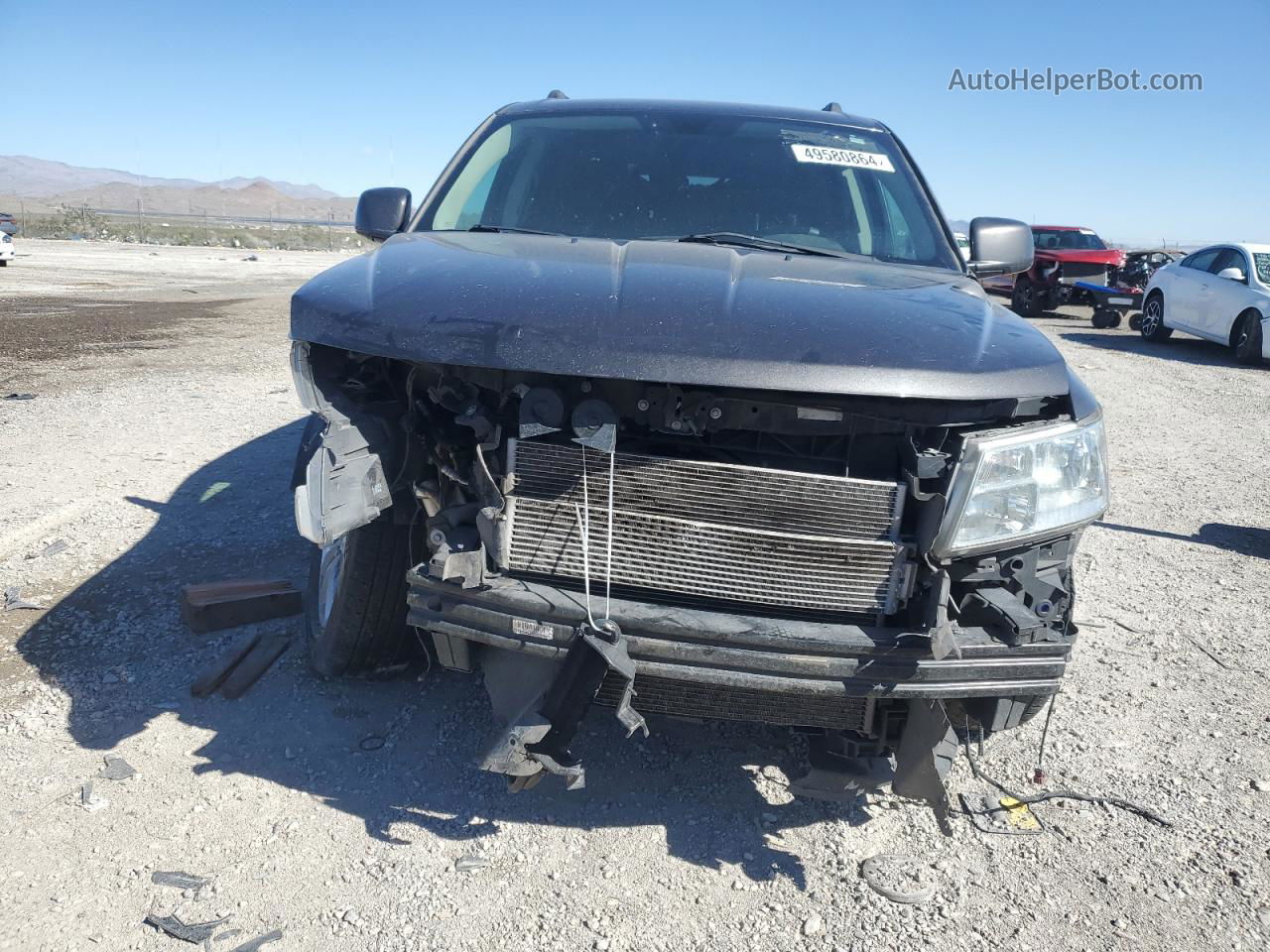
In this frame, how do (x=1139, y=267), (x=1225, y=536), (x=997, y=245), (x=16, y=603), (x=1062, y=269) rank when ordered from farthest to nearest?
(x=1062, y=269)
(x=1139, y=267)
(x=1225, y=536)
(x=997, y=245)
(x=16, y=603)

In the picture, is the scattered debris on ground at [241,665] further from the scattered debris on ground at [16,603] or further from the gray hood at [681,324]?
the gray hood at [681,324]

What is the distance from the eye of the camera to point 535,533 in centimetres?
232

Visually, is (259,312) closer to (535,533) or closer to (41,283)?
(41,283)

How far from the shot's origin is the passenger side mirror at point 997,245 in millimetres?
3756

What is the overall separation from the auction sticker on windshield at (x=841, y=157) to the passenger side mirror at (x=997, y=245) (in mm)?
439

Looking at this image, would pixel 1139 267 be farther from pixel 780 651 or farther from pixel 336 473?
pixel 336 473

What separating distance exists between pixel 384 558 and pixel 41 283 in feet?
58.9

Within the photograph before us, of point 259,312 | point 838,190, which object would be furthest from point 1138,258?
point 838,190

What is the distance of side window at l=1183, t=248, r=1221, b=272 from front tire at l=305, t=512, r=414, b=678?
46.5 feet

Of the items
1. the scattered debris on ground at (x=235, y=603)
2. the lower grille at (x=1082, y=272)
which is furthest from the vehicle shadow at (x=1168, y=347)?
the scattered debris on ground at (x=235, y=603)

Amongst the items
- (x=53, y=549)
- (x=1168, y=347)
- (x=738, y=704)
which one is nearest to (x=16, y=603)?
(x=53, y=549)

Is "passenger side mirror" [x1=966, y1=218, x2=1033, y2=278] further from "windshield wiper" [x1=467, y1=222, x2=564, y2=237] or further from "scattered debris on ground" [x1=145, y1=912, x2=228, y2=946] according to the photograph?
"scattered debris on ground" [x1=145, y1=912, x2=228, y2=946]

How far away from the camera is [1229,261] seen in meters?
13.1

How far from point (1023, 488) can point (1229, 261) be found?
44.2ft
